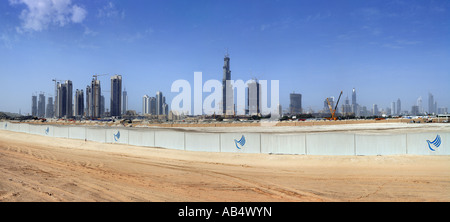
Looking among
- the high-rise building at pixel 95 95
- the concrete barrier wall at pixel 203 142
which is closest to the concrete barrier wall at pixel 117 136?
the concrete barrier wall at pixel 203 142

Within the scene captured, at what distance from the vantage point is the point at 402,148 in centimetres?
1592

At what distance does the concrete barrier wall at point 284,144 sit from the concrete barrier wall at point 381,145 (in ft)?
10.5

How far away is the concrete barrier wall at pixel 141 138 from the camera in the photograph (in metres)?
22.9

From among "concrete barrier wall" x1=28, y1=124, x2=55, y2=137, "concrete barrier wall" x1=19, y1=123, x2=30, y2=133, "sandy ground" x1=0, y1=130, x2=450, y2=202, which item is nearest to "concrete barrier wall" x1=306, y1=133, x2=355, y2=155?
"sandy ground" x1=0, y1=130, x2=450, y2=202

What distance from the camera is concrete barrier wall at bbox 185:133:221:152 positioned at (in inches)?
758

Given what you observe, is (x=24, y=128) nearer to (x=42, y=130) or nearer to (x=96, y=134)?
(x=42, y=130)

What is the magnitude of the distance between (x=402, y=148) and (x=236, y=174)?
412 inches

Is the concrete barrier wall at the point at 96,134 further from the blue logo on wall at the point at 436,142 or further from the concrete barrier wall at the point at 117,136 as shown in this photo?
the blue logo on wall at the point at 436,142

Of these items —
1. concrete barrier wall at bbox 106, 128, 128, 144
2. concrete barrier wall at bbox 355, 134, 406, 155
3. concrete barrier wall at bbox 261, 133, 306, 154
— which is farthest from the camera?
concrete barrier wall at bbox 106, 128, 128, 144

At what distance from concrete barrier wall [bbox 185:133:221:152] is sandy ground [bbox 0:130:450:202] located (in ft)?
5.42

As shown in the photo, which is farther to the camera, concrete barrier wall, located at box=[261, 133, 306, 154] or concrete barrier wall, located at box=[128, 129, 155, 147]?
concrete barrier wall, located at box=[128, 129, 155, 147]

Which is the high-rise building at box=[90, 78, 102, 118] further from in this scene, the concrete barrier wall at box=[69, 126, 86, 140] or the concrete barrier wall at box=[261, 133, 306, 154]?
the concrete barrier wall at box=[261, 133, 306, 154]

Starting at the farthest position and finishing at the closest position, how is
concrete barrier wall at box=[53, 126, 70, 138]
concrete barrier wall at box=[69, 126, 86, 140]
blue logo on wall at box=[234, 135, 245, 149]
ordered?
concrete barrier wall at box=[53, 126, 70, 138] < concrete barrier wall at box=[69, 126, 86, 140] < blue logo on wall at box=[234, 135, 245, 149]
